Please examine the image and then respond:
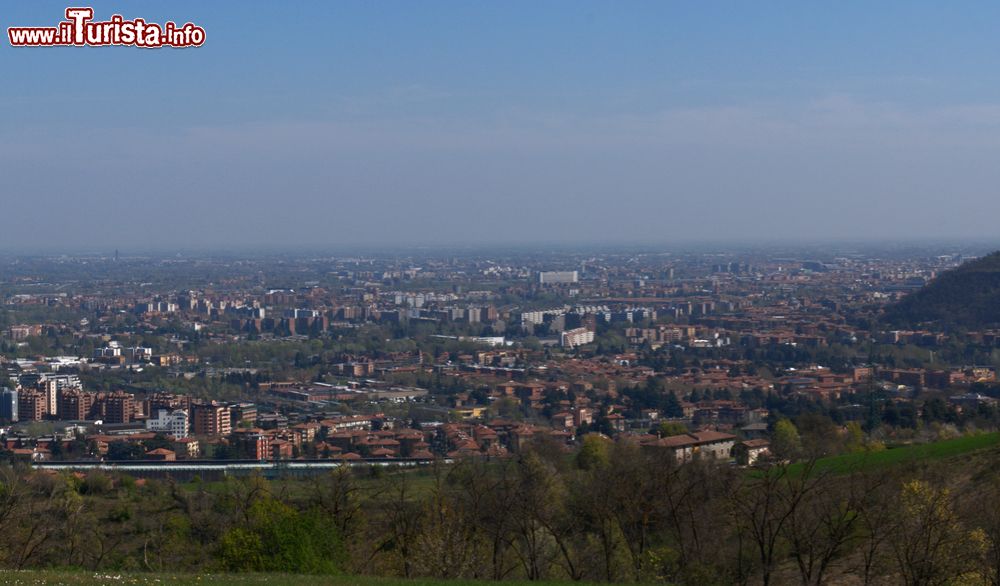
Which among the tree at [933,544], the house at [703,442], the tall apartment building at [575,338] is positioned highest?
the tree at [933,544]

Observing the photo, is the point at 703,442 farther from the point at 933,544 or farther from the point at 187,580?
the point at 187,580

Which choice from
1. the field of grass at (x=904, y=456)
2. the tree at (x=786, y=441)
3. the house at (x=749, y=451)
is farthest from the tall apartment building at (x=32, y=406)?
the field of grass at (x=904, y=456)

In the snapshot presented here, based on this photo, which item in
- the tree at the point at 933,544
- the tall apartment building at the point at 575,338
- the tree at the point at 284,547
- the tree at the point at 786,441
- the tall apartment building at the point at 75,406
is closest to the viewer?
the tree at the point at 933,544

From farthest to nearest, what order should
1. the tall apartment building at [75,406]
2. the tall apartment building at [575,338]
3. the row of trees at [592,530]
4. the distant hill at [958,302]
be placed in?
the tall apartment building at [575,338], the distant hill at [958,302], the tall apartment building at [75,406], the row of trees at [592,530]

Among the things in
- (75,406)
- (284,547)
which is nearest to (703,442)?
(284,547)

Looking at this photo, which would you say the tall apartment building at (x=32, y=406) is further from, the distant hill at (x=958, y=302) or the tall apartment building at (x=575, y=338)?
the distant hill at (x=958, y=302)

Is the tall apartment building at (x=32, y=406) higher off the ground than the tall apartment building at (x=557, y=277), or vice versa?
the tall apartment building at (x=557, y=277)

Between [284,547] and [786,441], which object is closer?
[284,547]
